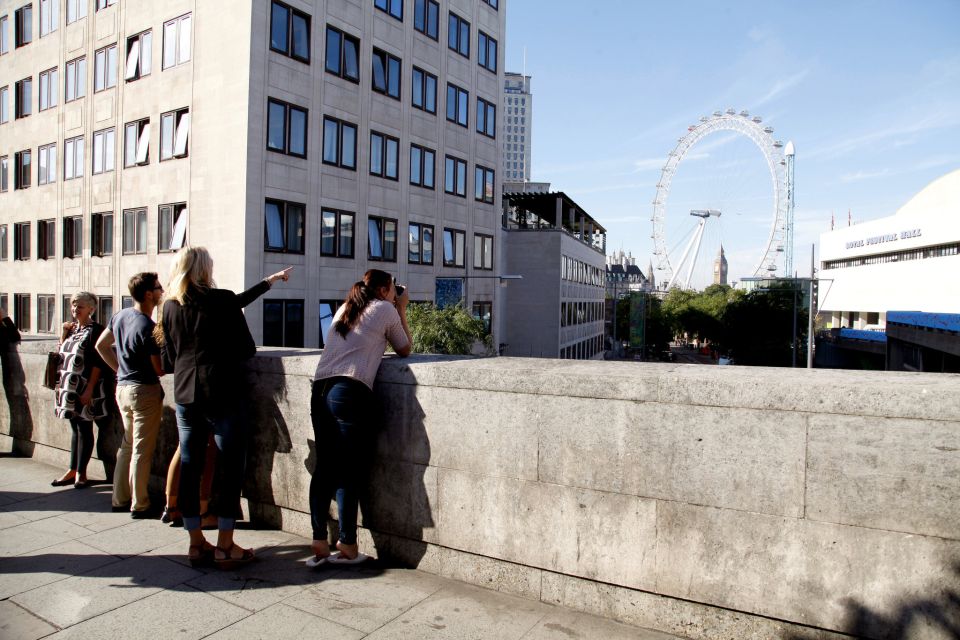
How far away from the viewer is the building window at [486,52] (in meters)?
39.8

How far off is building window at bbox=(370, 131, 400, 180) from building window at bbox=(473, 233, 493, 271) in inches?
336

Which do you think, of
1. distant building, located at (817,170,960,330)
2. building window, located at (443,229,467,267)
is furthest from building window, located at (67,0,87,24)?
distant building, located at (817,170,960,330)

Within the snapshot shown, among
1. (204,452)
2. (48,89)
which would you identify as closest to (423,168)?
(48,89)

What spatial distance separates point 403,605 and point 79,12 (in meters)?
37.6

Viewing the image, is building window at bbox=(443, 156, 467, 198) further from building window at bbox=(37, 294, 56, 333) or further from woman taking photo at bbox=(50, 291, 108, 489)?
woman taking photo at bbox=(50, 291, 108, 489)

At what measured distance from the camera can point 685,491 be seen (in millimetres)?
3406

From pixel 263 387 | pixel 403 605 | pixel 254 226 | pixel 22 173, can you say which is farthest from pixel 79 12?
pixel 403 605

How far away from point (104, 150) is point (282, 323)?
12599mm

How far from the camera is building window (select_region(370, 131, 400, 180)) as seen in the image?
104 ft

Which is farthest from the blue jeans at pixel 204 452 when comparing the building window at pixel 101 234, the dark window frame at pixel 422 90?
the dark window frame at pixel 422 90

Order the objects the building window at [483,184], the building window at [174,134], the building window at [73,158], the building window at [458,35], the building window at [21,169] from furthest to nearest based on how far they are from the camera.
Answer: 1. the building window at [483,184]
2. the building window at [458,35]
3. the building window at [21,169]
4. the building window at [73,158]
5. the building window at [174,134]

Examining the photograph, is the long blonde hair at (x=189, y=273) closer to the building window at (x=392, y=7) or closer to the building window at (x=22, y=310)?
the building window at (x=392, y=7)

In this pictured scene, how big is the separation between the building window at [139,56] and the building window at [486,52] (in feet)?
59.3

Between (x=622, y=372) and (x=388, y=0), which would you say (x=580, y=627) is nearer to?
(x=622, y=372)
